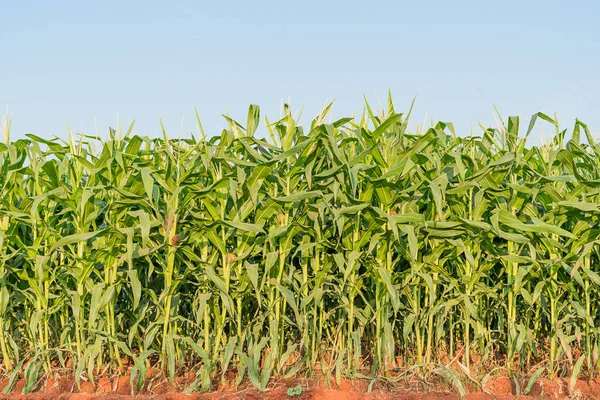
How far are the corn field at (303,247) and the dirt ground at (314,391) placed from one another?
0.35ft

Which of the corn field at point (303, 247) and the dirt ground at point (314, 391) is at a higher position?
the corn field at point (303, 247)

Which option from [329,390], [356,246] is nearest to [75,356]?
[329,390]

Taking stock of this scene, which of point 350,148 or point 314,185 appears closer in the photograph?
point 314,185

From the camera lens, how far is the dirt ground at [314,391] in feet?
12.6

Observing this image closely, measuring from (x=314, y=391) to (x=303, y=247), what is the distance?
898mm

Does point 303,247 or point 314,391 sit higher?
point 303,247

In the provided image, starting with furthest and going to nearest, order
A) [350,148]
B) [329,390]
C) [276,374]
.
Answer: [350,148], [276,374], [329,390]

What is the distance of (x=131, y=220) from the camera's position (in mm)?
4230

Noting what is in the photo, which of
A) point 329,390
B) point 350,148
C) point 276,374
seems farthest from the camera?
point 350,148

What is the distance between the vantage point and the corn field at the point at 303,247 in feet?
13.0

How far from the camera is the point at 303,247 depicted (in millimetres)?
3986

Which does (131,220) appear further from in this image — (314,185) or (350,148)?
(350,148)

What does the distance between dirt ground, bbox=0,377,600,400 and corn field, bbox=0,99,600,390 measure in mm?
106

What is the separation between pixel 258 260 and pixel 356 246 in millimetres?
884
